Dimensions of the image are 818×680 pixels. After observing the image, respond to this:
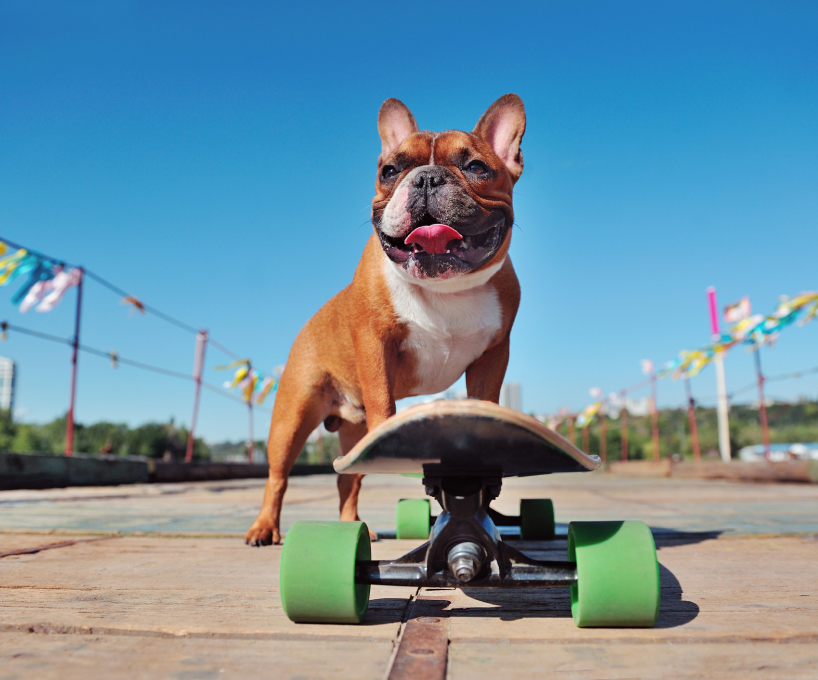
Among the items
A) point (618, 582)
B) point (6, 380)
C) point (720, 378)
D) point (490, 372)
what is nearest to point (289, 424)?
point (490, 372)

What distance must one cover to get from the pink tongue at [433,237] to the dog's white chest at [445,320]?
25 centimetres

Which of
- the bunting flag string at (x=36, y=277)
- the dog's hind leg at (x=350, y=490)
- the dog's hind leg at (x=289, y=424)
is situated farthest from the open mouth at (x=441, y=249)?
the bunting flag string at (x=36, y=277)

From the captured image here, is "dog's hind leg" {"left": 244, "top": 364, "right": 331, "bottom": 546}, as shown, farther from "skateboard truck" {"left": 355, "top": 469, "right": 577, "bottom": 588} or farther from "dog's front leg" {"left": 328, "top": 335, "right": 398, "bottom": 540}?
"skateboard truck" {"left": 355, "top": 469, "right": 577, "bottom": 588}

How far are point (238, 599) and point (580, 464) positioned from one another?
857 millimetres

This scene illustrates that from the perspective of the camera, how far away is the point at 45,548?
2.29m

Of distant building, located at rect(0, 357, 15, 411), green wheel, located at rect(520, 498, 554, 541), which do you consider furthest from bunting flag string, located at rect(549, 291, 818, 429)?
distant building, located at rect(0, 357, 15, 411)

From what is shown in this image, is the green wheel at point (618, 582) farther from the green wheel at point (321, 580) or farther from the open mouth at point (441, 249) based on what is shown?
the open mouth at point (441, 249)

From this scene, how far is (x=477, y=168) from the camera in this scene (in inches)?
69.4

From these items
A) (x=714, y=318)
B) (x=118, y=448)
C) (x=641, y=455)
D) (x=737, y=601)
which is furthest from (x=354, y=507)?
(x=118, y=448)

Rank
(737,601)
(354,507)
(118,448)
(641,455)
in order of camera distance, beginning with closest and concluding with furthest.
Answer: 1. (737,601)
2. (354,507)
3. (641,455)
4. (118,448)

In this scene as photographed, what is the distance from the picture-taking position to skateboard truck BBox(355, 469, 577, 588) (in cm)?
121

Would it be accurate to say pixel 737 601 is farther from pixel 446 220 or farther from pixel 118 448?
pixel 118 448

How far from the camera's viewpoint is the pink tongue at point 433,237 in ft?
5.43

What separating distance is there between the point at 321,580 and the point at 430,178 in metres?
1.03
